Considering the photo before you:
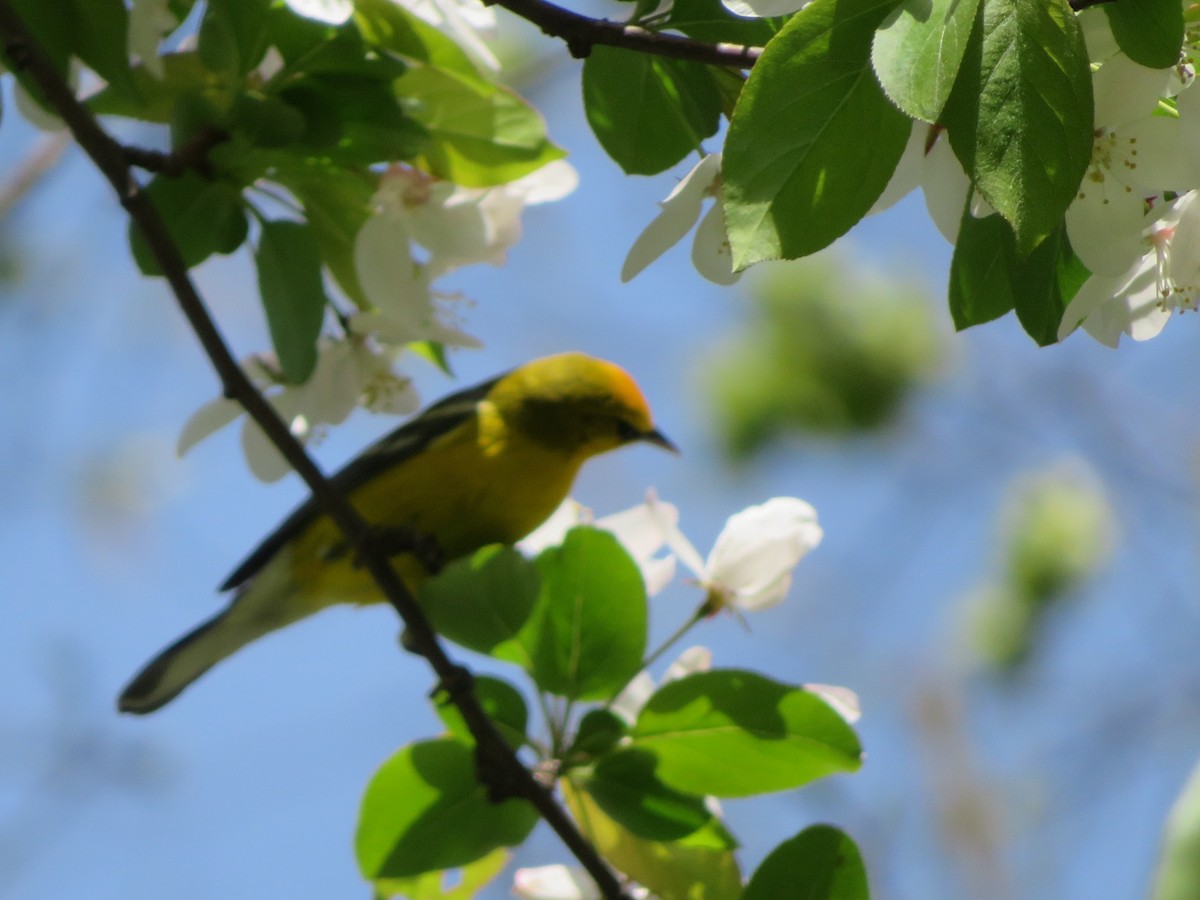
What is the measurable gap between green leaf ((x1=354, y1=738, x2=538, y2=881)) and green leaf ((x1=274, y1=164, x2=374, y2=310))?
2.30ft

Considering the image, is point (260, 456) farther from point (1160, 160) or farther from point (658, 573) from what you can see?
point (1160, 160)

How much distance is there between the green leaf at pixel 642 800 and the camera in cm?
172

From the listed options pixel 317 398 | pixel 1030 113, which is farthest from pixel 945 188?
pixel 317 398

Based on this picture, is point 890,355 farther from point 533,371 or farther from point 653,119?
point 653,119

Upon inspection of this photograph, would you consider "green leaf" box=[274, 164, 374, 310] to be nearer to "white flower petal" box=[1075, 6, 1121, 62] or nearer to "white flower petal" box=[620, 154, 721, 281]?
"white flower petal" box=[620, 154, 721, 281]

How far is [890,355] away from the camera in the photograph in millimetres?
5781

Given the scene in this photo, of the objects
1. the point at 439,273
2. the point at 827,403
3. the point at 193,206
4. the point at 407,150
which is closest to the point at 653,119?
the point at 407,150

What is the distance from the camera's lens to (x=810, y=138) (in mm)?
1062

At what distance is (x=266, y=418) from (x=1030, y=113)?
3.59 feet

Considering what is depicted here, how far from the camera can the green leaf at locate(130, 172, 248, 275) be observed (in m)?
1.78

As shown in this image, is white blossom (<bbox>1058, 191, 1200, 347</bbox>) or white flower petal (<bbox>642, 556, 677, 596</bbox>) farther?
white flower petal (<bbox>642, 556, 677, 596</bbox>)

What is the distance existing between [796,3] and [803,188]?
0.22 m

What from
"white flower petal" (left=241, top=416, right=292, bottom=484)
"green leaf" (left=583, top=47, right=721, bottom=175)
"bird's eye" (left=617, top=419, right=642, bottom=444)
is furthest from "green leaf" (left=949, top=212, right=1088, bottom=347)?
"bird's eye" (left=617, top=419, right=642, bottom=444)

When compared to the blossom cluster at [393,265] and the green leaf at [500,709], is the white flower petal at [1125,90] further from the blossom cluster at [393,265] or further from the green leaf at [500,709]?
the green leaf at [500,709]
